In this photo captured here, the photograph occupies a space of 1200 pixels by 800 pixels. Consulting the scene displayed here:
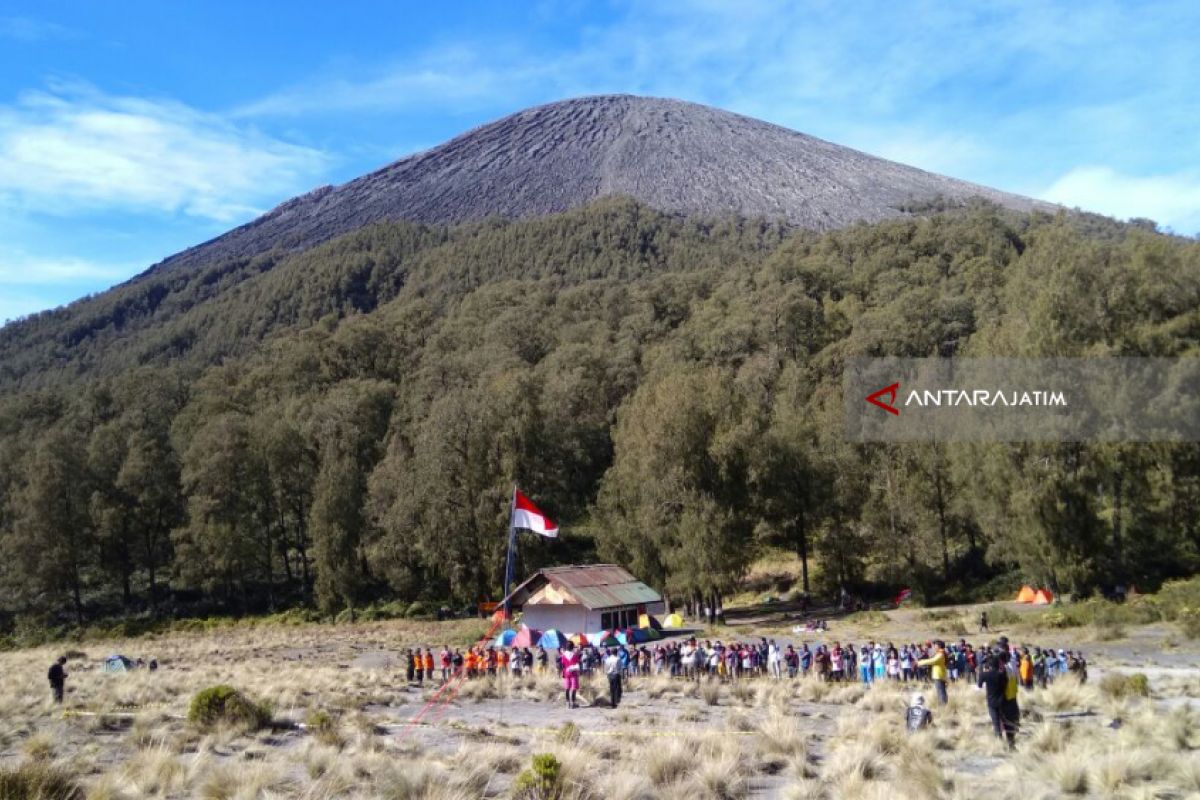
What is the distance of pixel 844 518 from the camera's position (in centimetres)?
4169

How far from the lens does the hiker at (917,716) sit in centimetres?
1226

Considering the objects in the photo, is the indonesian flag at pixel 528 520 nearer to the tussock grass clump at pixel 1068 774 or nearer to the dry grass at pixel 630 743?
the dry grass at pixel 630 743

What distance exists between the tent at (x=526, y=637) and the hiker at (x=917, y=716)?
20.4 meters

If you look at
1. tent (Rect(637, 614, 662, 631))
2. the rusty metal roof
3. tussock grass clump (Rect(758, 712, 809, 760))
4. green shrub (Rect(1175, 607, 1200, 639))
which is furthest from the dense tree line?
tussock grass clump (Rect(758, 712, 809, 760))

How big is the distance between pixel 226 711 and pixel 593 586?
2085cm

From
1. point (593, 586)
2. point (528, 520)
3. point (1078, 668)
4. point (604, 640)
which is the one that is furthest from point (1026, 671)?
point (593, 586)

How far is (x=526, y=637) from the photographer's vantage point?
31.9m

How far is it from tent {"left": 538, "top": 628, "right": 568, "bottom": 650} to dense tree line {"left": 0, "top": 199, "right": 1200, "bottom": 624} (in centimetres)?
804

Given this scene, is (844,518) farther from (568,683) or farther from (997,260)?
(997,260)

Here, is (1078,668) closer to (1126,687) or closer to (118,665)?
(1126,687)

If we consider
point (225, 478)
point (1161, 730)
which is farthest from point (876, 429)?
point (225, 478)

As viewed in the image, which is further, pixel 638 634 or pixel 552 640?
pixel 638 634

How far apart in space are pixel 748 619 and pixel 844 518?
6856 millimetres

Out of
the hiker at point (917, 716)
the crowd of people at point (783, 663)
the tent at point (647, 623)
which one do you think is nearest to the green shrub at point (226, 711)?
the crowd of people at point (783, 663)
